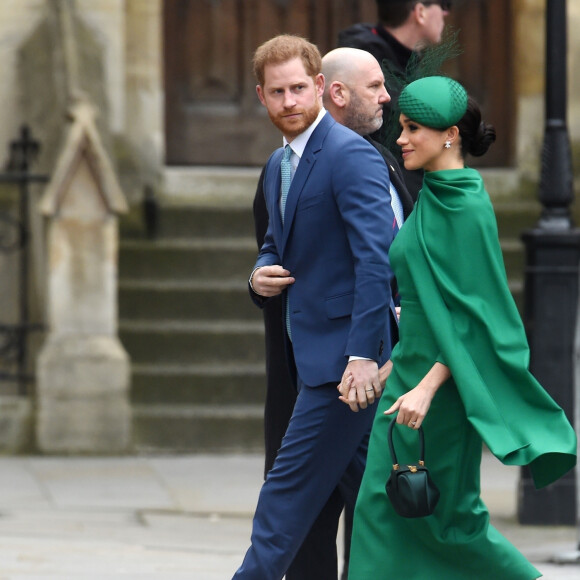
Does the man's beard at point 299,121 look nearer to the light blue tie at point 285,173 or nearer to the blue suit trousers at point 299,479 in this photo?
the light blue tie at point 285,173

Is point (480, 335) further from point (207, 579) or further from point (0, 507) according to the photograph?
point (0, 507)

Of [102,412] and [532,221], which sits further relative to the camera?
[532,221]

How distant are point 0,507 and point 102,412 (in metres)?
1.74

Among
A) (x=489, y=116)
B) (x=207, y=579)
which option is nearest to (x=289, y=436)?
(x=207, y=579)

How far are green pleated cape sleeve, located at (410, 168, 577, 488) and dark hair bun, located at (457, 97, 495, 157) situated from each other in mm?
150

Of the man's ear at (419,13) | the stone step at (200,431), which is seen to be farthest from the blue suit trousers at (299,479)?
the stone step at (200,431)

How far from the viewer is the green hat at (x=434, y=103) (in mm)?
4348

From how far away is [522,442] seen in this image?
4270 mm

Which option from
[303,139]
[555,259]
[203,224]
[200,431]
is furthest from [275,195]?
[203,224]

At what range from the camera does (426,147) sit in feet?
14.4

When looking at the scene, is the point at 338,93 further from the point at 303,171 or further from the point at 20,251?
the point at 20,251

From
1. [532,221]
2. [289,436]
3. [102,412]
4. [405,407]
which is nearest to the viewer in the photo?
[405,407]

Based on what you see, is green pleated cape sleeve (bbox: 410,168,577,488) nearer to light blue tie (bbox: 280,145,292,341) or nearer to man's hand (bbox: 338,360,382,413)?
man's hand (bbox: 338,360,382,413)

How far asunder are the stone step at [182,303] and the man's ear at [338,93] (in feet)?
17.9
